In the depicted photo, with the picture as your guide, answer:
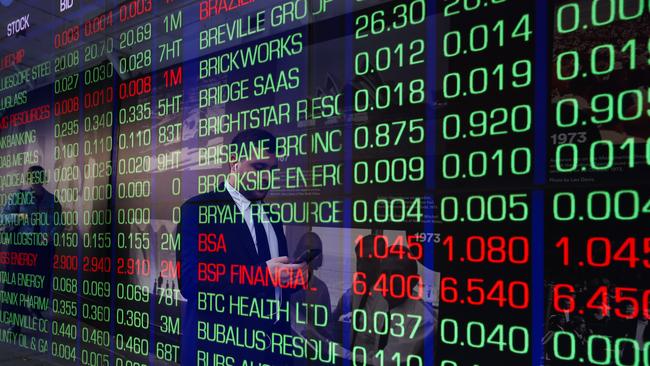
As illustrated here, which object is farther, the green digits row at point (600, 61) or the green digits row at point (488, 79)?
the green digits row at point (488, 79)

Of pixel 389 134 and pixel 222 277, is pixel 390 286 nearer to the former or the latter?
pixel 389 134

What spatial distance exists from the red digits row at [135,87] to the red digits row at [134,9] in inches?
19.9

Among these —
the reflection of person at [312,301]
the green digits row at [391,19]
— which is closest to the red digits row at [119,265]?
the reflection of person at [312,301]

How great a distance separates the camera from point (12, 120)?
14.3 ft

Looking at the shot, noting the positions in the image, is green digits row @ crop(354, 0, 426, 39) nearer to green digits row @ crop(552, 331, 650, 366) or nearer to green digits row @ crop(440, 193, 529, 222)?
green digits row @ crop(440, 193, 529, 222)

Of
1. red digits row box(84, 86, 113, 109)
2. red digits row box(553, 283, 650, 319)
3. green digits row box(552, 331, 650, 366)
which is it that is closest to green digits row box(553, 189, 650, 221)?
red digits row box(553, 283, 650, 319)

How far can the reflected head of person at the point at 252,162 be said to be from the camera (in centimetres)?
273

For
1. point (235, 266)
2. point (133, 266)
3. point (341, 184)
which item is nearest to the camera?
point (341, 184)

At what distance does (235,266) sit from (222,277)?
13 centimetres

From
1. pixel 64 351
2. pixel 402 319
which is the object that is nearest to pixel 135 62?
pixel 64 351

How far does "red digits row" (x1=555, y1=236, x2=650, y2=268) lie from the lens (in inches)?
69.7

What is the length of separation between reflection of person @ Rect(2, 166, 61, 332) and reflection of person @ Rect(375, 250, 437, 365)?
297 cm

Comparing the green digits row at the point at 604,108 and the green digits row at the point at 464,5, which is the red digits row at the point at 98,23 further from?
the green digits row at the point at 604,108

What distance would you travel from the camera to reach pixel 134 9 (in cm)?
352
